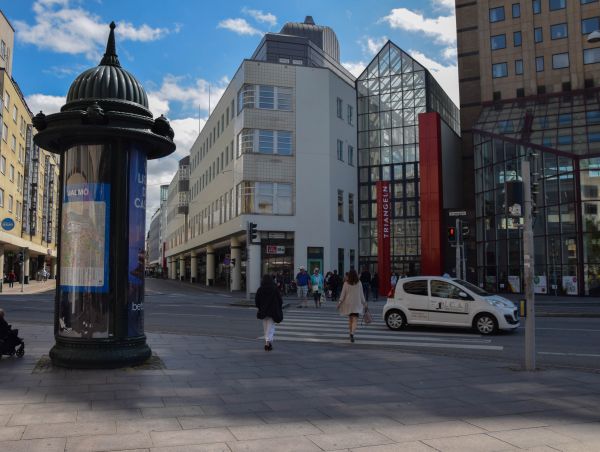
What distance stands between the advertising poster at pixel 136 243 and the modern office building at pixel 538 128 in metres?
19.3

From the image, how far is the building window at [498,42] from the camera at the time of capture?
163ft

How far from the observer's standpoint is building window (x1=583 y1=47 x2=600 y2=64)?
45.7 m

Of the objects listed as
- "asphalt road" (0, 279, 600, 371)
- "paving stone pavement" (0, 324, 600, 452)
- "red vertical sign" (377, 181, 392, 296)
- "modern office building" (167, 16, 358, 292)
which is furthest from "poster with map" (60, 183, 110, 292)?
"red vertical sign" (377, 181, 392, 296)

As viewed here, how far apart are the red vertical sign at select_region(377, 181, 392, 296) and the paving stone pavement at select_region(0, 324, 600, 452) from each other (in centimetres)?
2715

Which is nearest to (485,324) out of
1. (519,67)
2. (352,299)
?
(352,299)

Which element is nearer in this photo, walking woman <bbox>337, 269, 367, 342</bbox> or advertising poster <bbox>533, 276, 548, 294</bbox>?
walking woman <bbox>337, 269, 367, 342</bbox>

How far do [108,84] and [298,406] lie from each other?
580 cm

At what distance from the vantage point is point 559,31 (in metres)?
47.1

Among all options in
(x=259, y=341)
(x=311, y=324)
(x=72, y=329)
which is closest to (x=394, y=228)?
(x=311, y=324)

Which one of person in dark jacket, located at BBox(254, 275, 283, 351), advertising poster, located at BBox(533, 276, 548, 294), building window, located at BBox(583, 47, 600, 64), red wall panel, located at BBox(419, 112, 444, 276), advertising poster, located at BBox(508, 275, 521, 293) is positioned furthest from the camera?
building window, located at BBox(583, 47, 600, 64)

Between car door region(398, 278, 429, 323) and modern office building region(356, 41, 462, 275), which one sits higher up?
modern office building region(356, 41, 462, 275)

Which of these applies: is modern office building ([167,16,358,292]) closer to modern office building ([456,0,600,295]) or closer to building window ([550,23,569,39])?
modern office building ([456,0,600,295])

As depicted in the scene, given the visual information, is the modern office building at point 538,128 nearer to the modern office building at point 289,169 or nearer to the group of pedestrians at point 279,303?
the modern office building at point 289,169

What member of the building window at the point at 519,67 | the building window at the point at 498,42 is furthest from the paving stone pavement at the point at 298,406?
the building window at the point at 498,42
